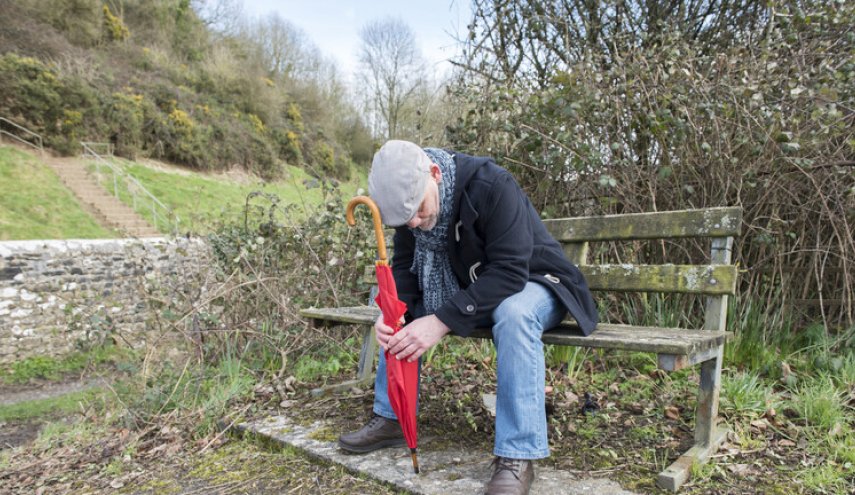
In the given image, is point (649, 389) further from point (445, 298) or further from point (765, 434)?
point (445, 298)

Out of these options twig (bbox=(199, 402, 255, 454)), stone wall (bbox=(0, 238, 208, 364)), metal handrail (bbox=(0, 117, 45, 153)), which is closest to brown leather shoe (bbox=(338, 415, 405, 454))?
twig (bbox=(199, 402, 255, 454))

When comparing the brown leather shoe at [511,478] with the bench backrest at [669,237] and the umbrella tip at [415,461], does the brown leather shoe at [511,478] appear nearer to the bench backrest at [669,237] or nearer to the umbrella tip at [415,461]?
the umbrella tip at [415,461]

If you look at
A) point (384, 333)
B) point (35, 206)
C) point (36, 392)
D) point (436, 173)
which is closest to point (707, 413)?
point (384, 333)

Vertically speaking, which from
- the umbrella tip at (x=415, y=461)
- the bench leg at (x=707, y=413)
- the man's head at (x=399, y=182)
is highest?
the man's head at (x=399, y=182)

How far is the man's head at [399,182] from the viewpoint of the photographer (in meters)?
2.05

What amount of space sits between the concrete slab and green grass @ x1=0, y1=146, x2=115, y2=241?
1241cm

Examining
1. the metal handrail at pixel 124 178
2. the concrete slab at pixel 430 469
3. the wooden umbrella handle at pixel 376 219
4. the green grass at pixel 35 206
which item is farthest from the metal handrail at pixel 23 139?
the wooden umbrella handle at pixel 376 219

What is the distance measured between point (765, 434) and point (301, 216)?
3.88 meters

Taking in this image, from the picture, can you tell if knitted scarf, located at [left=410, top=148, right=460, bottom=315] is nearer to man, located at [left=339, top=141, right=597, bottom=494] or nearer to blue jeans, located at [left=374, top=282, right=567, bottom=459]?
man, located at [left=339, top=141, right=597, bottom=494]

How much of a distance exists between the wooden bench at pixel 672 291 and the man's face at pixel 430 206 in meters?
0.51

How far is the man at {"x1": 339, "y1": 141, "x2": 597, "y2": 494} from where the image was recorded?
6.72 feet

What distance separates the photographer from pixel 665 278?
101 inches

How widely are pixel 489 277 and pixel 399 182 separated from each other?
48 centimetres

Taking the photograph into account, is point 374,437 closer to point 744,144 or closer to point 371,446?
A: point 371,446
